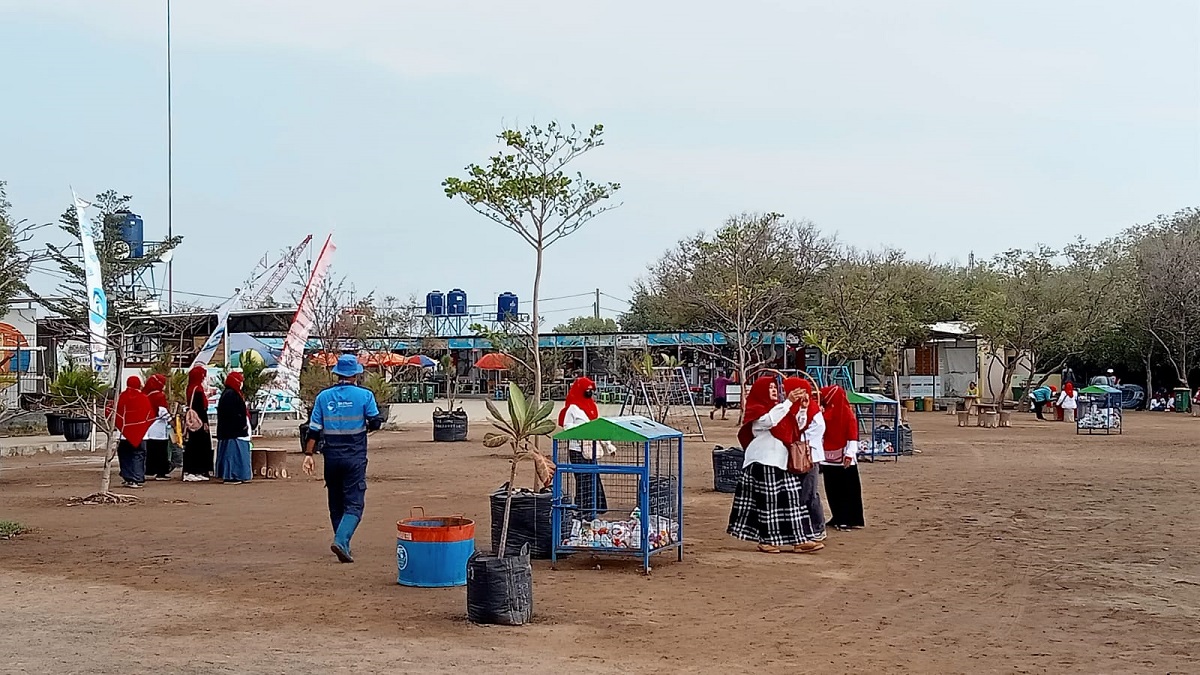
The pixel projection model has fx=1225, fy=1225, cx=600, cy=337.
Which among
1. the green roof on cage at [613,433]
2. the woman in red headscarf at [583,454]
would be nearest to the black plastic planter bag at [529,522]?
the woman in red headscarf at [583,454]

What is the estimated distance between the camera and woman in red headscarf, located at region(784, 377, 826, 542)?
10.3 meters

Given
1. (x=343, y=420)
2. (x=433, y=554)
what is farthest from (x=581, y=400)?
(x=433, y=554)

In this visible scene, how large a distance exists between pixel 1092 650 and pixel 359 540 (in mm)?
6368

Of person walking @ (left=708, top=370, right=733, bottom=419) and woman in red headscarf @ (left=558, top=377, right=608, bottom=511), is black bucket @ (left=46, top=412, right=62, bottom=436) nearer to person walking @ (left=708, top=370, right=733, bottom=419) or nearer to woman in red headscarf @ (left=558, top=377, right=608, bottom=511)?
woman in red headscarf @ (left=558, top=377, right=608, bottom=511)

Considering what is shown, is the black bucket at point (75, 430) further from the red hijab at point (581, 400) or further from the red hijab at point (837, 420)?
the red hijab at point (837, 420)

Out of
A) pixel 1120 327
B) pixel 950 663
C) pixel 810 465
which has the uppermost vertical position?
pixel 1120 327

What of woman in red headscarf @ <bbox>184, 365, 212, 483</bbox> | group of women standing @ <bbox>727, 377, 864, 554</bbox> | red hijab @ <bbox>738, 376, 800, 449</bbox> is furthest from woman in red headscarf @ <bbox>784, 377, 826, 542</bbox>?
woman in red headscarf @ <bbox>184, 365, 212, 483</bbox>

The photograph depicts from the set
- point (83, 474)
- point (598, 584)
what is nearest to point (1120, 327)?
point (83, 474)

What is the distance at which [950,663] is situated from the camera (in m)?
6.41

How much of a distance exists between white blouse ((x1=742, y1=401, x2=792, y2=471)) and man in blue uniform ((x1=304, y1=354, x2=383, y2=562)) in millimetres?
3112

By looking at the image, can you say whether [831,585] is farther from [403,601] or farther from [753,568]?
[403,601]

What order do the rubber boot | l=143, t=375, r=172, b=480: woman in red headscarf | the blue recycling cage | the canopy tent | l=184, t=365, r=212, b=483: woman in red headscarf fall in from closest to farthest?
1. the blue recycling cage
2. the rubber boot
3. l=184, t=365, r=212, b=483: woman in red headscarf
4. l=143, t=375, r=172, b=480: woman in red headscarf
5. the canopy tent

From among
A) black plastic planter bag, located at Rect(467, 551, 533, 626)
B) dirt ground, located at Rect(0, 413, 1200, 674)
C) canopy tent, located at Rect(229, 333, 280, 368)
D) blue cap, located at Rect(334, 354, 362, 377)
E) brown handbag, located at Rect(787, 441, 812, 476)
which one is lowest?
dirt ground, located at Rect(0, 413, 1200, 674)

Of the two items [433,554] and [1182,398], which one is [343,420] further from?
[1182,398]
